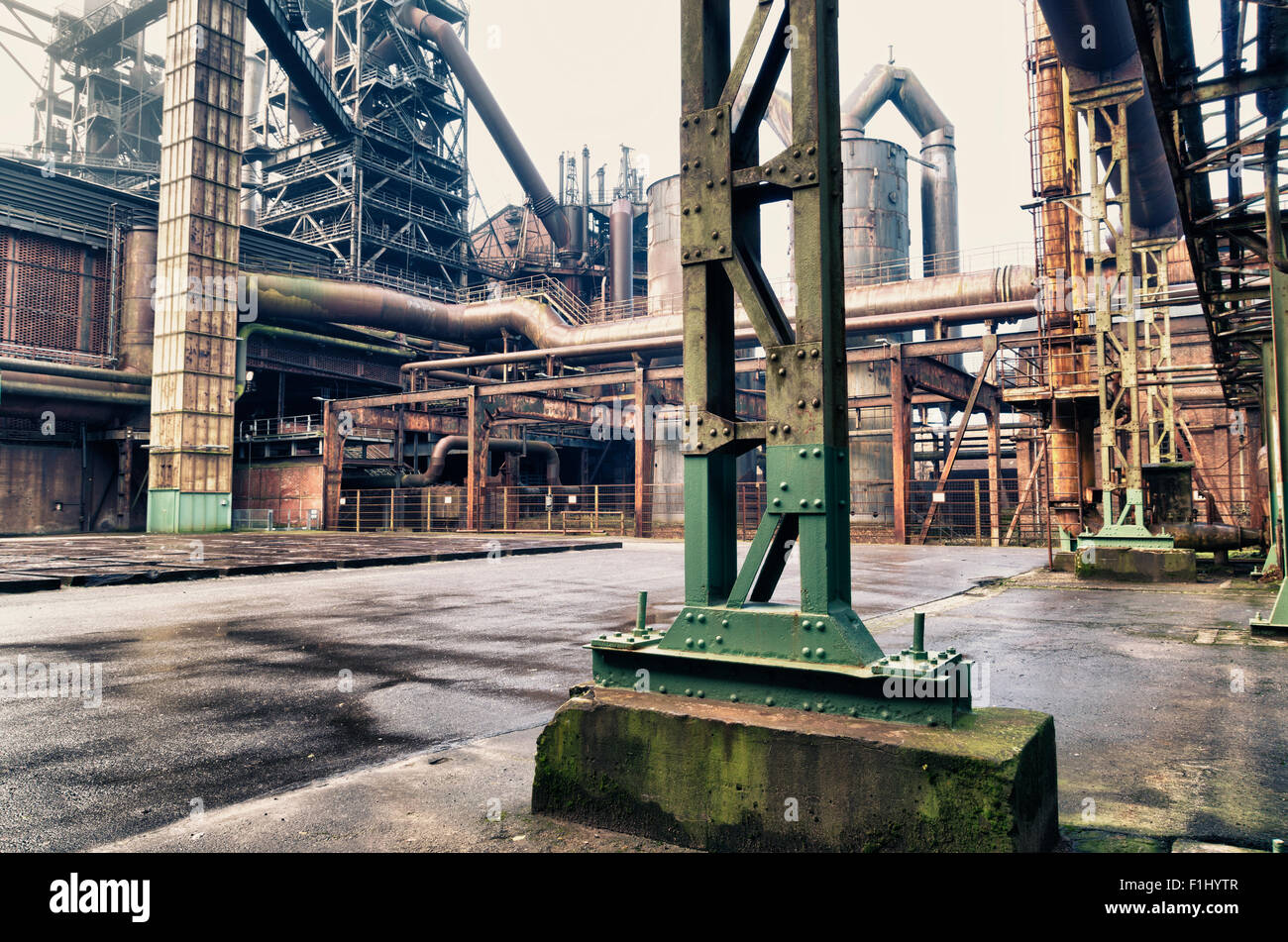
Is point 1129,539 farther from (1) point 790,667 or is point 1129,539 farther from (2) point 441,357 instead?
(2) point 441,357

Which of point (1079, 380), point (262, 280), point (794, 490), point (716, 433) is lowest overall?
point (794, 490)

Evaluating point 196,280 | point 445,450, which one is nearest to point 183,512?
point 196,280

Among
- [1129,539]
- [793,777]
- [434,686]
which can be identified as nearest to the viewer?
[793,777]

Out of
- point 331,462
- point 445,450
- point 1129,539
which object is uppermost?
point 445,450

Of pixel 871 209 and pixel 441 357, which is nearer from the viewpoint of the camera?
pixel 871 209

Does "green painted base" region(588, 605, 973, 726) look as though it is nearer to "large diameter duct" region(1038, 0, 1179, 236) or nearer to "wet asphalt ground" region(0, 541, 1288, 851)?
"wet asphalt ground" region(0, 541, 1288, 851)

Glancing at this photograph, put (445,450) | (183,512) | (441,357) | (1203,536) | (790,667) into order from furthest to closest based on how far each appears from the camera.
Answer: (441,357) → (445,450) → (183,512) → (1203,536) → (790,667)

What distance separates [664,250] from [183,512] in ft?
67.5

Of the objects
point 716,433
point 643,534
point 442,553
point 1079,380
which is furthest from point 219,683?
point 643,534

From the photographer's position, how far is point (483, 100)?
40.8 m

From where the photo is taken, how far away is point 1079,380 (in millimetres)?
16719

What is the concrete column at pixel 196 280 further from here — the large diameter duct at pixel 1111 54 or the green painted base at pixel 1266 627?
the green painted base at pixel 1266 627
